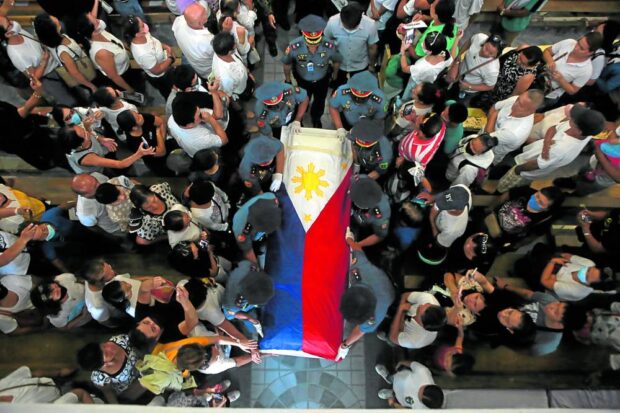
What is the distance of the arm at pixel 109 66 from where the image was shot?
13.3ft

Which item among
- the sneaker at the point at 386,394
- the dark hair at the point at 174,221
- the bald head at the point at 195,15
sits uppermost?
the bald head at the point at 195,15

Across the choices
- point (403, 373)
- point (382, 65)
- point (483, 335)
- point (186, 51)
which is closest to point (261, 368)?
point (403, 373)

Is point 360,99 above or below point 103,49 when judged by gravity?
below

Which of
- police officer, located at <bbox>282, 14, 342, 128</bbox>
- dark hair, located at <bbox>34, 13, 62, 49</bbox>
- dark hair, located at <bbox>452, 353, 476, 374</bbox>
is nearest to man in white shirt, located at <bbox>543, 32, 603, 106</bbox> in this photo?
police officer, located at <bbox>282, 14, 342, 128</bbox>

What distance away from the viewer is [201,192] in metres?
3.36

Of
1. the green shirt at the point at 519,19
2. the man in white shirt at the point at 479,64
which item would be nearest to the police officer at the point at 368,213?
the man in white shirt at the point at 479,64

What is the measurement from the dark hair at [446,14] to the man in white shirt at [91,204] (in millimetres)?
3122

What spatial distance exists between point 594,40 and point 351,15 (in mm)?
2076

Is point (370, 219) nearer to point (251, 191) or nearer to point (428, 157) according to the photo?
point (428, 157)

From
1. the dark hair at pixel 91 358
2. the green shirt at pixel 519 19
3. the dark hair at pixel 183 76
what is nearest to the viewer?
the dark hair at pixel 91 358

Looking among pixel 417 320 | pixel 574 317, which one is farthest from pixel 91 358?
pixel 574 317

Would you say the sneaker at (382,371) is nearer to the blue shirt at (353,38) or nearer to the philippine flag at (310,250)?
the philippine flag at (310,250)

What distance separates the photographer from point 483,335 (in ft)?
11.6

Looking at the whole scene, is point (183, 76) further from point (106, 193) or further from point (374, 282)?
point (374, 282)
